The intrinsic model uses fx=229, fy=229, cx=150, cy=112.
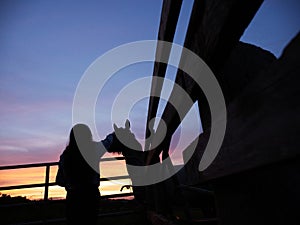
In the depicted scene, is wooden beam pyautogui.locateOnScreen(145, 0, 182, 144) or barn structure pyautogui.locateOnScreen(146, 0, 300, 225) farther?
wooden beam pyautogui.locateOnScreen(145, 0, 182, 144)

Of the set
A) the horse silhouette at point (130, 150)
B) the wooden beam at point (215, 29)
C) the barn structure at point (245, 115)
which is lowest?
the barn structure at point (245, 115)

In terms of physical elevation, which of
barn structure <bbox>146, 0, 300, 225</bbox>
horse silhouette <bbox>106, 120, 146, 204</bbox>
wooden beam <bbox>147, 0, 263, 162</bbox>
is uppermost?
horse silhouette <bbox>106, 120, 146, 204</bbox>

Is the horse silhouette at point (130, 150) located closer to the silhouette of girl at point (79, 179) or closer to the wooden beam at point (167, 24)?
the silhouette of girl at point (79, 179)

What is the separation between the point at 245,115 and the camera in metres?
0.61

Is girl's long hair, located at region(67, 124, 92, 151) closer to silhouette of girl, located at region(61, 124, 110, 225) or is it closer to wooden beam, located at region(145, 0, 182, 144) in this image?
silhouette of girl, located at region(61, 124, 110, 225)

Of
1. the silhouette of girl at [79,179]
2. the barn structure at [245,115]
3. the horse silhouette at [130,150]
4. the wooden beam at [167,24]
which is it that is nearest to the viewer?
the barn structure at [245,115]

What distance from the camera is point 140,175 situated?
3.85 m

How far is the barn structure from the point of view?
0.47 m

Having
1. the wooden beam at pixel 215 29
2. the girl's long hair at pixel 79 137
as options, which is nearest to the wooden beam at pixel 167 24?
the wooden beam at pixel 215 29

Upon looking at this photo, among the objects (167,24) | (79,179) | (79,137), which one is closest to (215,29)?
(167,24)

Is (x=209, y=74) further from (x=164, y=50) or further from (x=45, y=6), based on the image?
(x=45, y=6)

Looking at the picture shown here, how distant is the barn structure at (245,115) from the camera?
1.55ft

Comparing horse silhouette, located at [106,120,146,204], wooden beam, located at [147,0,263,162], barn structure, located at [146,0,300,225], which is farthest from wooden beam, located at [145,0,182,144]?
horse silhouette, located at [106,120,146,204]

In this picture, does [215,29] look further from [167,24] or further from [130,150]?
[130,150]
